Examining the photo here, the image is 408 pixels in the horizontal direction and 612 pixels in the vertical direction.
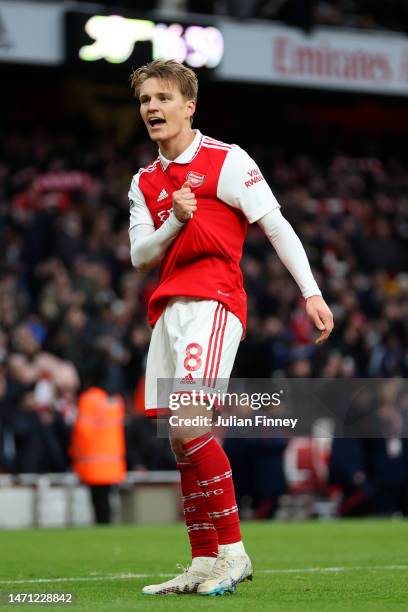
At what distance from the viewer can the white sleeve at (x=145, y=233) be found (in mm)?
5738

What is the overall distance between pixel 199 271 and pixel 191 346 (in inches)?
13.8

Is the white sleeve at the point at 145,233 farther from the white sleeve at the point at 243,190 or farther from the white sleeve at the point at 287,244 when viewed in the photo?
the white sleeve at the point at 287,244

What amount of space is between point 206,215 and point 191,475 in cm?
108

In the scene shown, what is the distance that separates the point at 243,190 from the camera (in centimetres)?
585

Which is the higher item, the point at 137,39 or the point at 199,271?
the point at 137,39

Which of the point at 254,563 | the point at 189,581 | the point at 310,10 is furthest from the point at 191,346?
the point at 310,10

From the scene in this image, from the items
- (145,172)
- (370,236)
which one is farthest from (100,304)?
(145,172)

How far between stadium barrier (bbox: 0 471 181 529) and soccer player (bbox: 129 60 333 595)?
9.13 m

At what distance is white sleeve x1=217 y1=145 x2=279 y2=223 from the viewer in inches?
231

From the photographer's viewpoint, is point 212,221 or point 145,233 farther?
point 145,233

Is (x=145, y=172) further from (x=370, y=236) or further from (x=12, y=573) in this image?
(x=370, y=236)

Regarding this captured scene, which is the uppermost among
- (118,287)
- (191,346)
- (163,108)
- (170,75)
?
(118,287)

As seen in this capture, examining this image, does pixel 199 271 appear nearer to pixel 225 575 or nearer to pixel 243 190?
pixel 243 190

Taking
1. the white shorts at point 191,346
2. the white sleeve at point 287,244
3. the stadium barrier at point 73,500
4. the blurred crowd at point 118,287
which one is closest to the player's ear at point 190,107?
the white sleeve at point 287,244
